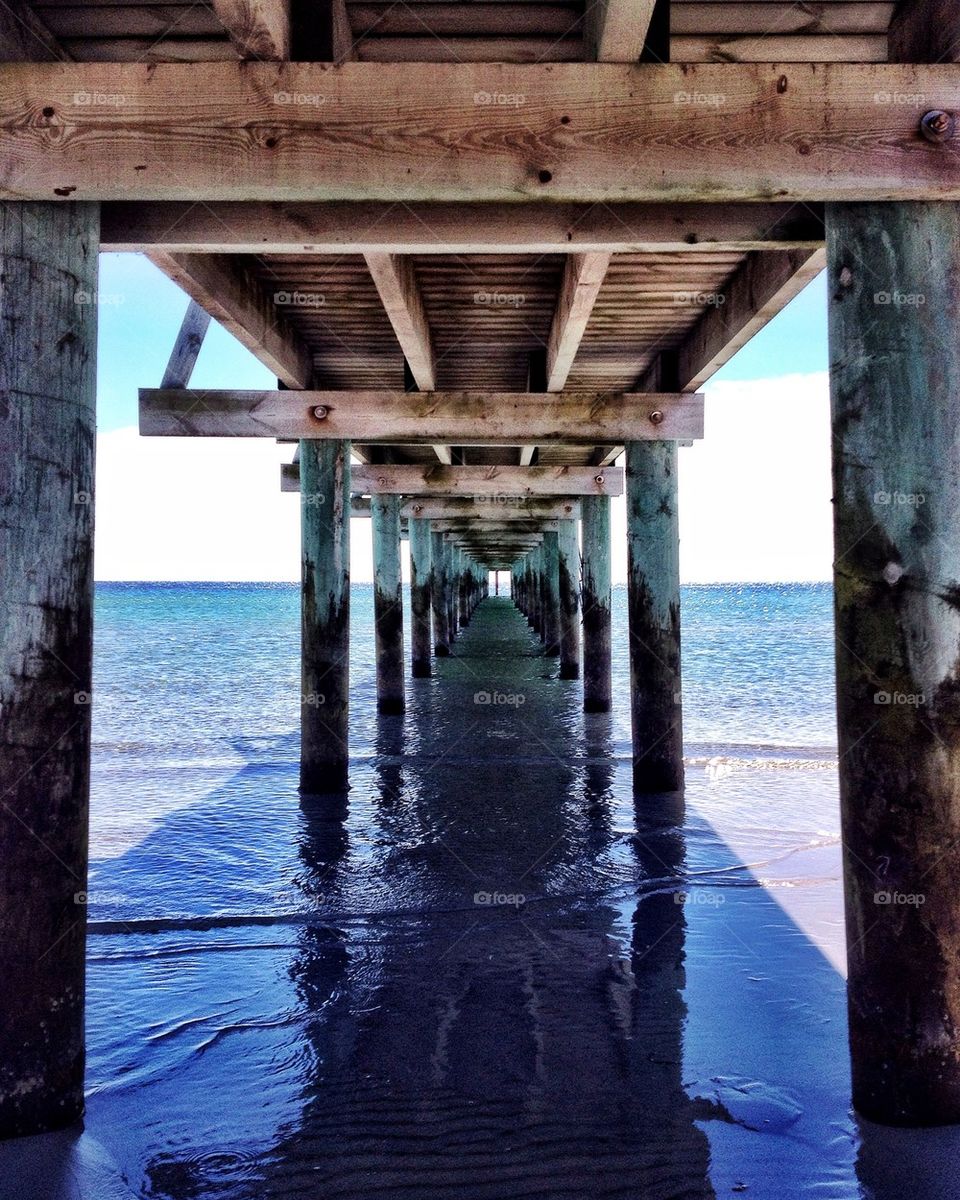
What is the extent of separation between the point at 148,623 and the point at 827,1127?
193 feet

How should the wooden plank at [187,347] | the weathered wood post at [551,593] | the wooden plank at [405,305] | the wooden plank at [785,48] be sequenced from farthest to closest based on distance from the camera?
1. the weathered wood post at [551,593]
2. the wooden plank at [187,347]
3. the wooden plank at [405,305]
4. the wooden plank at [785,48]

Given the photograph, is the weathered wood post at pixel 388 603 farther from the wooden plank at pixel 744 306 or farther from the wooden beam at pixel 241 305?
the wooden plank at pixel 744 306

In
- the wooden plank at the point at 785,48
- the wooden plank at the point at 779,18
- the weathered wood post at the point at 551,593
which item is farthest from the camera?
the weathered wood post at the point at 551,593

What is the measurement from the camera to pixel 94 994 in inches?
155

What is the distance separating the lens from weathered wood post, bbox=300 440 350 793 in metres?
7.75

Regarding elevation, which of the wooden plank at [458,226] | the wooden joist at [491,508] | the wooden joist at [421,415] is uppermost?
the wooden joist at [491,508]

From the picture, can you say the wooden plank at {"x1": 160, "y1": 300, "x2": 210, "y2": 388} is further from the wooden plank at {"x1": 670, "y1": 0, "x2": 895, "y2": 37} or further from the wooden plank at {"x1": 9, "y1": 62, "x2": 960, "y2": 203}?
the wooden plank at {"x1": 670, "y1": 0, "x2": 895, "y2": 37}

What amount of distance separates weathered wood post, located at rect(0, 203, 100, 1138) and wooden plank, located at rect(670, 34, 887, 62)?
2.37 metres

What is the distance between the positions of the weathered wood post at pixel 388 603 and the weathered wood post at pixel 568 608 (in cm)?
452

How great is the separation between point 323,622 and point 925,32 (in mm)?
5915

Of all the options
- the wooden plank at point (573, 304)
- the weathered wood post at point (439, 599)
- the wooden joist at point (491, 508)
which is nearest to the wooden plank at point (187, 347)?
the wooden plank at point (573, 304)

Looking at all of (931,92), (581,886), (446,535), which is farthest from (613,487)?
(446,535)

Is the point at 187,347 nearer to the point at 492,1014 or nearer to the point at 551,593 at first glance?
the point at 492,1014

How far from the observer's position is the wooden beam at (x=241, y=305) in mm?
4645
